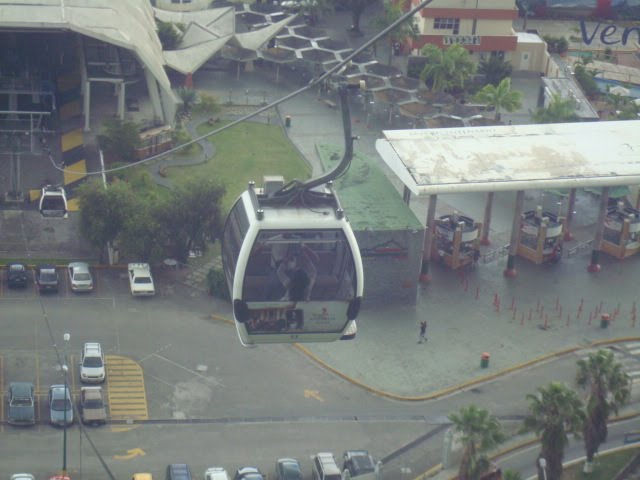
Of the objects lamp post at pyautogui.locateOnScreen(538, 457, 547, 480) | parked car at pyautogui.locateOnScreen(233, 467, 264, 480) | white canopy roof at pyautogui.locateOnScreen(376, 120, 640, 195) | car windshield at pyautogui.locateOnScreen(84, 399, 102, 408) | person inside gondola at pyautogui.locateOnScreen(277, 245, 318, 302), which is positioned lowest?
parked car at pyautogui.locateOnScreen(233, 467, 264, 480)

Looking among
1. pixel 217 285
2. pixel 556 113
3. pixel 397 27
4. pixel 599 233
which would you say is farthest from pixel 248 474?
pixel 397 27

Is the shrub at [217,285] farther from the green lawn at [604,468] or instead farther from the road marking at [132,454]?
the green lawn at [604,468]

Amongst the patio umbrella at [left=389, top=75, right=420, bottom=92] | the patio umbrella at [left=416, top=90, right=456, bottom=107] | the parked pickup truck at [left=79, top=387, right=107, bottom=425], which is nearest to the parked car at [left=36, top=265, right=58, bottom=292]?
→ the parked pickup truck at [left=79, top=387, right=107, bottom=425]

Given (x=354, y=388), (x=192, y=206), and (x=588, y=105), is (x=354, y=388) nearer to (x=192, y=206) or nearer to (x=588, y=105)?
(x=192, y=206)

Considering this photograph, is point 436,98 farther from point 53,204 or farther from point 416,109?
point 53,204

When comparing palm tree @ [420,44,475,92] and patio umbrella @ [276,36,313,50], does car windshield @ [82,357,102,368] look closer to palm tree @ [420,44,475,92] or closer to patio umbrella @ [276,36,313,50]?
palm tree @ [420,44,475,92]

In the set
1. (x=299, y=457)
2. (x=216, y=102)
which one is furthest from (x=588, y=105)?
(x=299, y=457)

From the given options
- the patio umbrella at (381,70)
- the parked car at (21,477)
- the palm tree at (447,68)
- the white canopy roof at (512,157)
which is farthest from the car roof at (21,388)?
the patio umbrella at (381,70)
